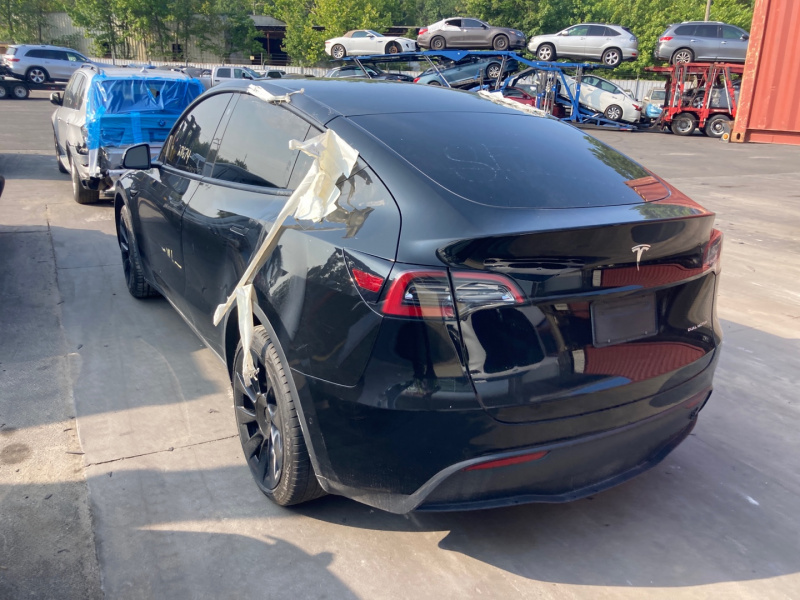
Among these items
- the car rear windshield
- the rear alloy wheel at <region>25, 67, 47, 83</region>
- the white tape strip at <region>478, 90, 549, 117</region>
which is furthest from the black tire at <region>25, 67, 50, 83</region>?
the car rear windshield

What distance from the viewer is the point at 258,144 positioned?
3.57 m

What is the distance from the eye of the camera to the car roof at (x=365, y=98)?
3.24 m

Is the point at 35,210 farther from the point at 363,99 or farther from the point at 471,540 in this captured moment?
the point at 471,540

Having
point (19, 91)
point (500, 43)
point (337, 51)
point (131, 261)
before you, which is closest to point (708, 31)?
point (500, 43)

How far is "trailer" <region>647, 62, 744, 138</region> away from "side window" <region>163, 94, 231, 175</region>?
2375 centimetres

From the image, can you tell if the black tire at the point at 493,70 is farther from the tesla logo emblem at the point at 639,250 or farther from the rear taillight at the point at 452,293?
the rear taillight at the point at 452,293

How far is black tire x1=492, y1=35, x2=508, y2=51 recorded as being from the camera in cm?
2542

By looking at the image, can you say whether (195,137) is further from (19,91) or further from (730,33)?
(19,91)

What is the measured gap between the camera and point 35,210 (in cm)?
A: 914

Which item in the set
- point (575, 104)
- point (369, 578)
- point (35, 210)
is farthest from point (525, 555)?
point (575, 104)

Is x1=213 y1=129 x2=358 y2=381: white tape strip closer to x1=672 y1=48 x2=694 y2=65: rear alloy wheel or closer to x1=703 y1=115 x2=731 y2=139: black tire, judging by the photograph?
x1=703 y1=115 x2=731 y2=139: black tire

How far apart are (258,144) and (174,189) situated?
3.18 feet

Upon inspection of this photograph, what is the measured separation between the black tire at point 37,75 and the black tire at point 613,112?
23.4m

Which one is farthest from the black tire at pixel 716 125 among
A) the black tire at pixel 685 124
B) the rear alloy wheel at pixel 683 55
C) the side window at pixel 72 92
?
the side window at pixel 72 92
